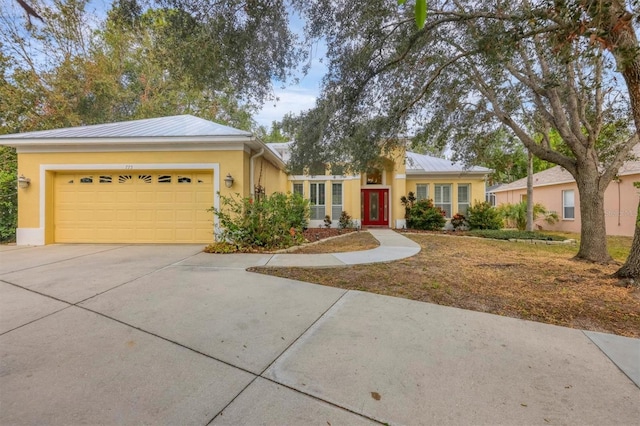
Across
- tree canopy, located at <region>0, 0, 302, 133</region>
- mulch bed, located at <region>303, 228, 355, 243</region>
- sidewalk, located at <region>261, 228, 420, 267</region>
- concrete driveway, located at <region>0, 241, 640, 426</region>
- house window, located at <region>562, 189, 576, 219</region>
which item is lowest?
concrete driveway, located at <region>0, 241, 640, 426</region>

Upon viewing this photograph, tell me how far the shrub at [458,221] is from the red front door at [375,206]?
342 cm

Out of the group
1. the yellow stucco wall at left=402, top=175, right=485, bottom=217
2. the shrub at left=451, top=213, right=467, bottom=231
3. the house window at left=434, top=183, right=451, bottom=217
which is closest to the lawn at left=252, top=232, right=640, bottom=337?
the shrub at left=451, top=213, right=467, bottom=231

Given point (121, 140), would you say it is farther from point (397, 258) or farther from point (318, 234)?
point (397, 258)

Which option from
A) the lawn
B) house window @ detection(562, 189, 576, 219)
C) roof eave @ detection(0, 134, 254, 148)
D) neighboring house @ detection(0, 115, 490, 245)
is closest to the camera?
the lawn

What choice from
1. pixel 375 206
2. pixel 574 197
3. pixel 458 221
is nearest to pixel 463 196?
pixel 458 221

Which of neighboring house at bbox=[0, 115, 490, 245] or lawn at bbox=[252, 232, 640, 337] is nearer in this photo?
lawn at bbox=[252, 232, 640, 337]

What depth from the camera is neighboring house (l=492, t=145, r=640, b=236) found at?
1238cm

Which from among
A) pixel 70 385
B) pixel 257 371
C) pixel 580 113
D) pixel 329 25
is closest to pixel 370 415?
pixel 257 371

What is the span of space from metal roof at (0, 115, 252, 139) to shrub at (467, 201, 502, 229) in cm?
1199

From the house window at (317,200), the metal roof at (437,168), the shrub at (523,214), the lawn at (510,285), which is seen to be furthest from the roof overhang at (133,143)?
the shrub at (523,214)

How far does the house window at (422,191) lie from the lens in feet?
51.4

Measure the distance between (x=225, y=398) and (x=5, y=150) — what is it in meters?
16.7

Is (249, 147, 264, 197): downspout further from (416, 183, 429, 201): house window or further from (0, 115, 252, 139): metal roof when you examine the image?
(416, 183, 429, 201): house window

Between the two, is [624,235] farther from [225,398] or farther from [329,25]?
[225,398]
